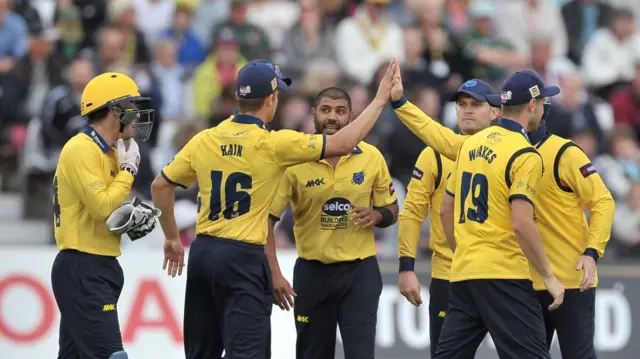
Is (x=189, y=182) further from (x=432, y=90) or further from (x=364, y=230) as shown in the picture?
(x=432, y=90)

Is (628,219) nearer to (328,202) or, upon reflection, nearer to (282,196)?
(328,202)

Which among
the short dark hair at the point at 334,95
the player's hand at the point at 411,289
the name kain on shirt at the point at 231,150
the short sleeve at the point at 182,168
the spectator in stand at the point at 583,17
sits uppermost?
the spectator in stand at the point at 583,17

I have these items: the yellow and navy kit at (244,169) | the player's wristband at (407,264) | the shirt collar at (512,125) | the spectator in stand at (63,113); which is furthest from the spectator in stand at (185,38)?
the shirt collar at (512,125)

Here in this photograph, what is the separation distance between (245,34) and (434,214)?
294 inches

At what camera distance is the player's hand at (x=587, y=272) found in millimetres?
9219

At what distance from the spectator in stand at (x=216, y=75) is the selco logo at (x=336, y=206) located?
21.8ft

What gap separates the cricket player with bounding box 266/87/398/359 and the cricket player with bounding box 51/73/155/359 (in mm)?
1290

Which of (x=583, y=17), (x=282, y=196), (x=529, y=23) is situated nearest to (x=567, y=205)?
(x=282, y=196)

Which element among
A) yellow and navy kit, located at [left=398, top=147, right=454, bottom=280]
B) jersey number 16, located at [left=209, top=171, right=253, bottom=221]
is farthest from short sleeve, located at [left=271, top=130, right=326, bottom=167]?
yellow and navy kit, located at [left=398, top=147, right=454, bottom=280]

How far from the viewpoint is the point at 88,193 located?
29.6 ft

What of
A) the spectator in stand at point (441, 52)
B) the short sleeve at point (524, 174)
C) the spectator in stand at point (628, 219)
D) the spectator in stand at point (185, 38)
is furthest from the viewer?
→ the spectator in stand at point (185, 38)

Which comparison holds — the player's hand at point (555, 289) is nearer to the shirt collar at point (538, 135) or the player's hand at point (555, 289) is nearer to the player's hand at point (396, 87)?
the shirt collar at point (538, 135)

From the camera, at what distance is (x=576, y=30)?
19438 millimetres

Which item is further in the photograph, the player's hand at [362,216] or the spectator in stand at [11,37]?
the spectator in stand at [11,37]
